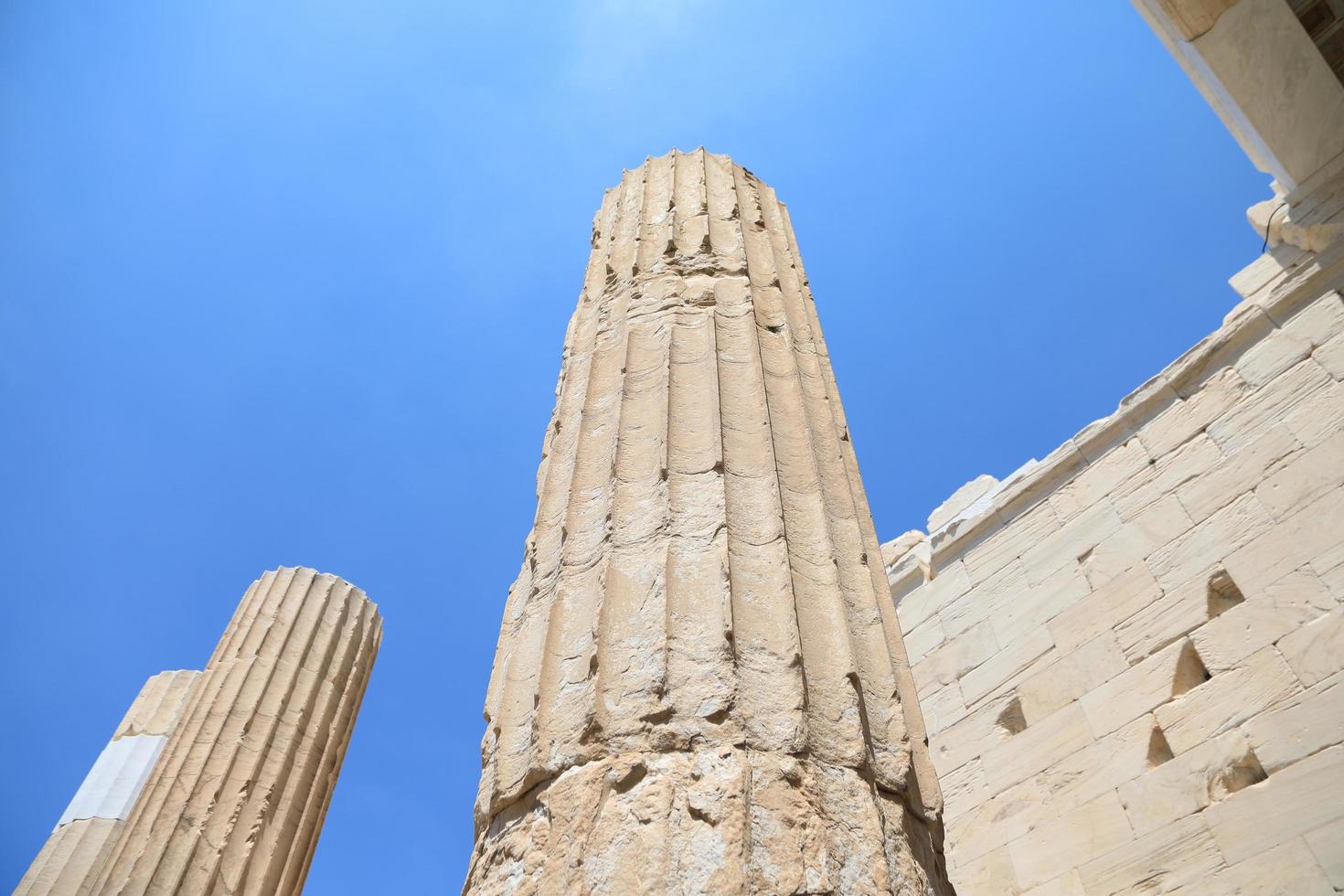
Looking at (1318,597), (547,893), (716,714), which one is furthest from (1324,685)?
(547,893)

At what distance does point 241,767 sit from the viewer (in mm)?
9484

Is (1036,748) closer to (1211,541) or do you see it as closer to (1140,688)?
(1140,688)

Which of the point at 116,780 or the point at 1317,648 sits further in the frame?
the point at 116,780

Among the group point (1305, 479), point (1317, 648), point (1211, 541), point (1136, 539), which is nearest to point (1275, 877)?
point (1317, 648)

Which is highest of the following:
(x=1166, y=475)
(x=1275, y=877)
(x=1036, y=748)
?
(x=1166, y=475)

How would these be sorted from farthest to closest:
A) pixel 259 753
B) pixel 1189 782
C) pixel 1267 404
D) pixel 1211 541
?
pixel 259 753, pixel 1267 404, pixel 1211 541, pixel 1189 782

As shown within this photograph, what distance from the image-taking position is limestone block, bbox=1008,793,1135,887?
644cm

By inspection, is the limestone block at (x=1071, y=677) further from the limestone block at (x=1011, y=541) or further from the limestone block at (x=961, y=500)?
the limestone block at (x=961, y=500)

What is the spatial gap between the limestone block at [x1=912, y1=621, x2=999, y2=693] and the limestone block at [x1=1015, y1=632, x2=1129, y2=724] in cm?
62

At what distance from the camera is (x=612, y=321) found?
16.3ft

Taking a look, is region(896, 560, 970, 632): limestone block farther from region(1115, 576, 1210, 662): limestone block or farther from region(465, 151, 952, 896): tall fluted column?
region(465, 151, 952, 896): tall fluted column

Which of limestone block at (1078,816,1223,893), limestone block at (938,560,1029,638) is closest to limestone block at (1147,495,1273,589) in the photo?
limestone block at (938,560,1029,638)

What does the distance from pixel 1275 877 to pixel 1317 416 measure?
3118 millimetres

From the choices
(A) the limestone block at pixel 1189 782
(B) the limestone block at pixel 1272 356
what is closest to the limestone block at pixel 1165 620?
(A) the limestone block at pixel 1189 782
